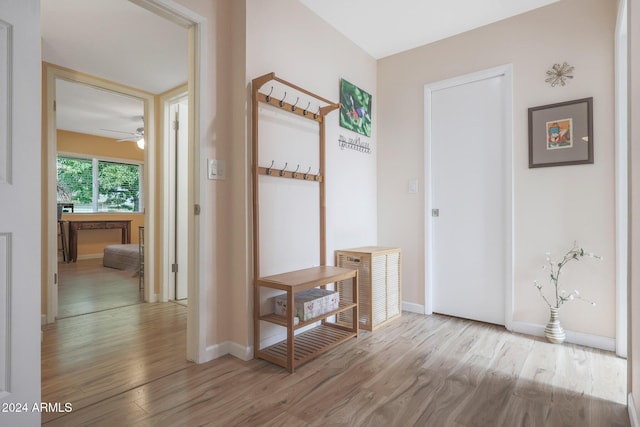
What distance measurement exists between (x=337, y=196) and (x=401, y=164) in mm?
784

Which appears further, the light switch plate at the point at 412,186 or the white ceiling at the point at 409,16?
the light switch plate at the point at 412,186

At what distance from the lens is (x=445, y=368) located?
2020 millimetres

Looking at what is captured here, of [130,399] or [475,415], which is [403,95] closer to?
[475,415]

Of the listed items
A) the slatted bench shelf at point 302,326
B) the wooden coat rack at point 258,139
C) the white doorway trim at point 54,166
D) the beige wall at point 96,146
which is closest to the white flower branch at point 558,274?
the slatted bench shelf at point 302,326

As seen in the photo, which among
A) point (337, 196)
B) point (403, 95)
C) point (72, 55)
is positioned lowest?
point (337, 196)

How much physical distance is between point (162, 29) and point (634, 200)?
3127 millimetres

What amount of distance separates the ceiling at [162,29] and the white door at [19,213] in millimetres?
1293

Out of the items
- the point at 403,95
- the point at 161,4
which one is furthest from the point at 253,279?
the point at 403,95

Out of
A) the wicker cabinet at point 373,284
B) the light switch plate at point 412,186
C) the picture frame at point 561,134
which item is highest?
the picture frame at point 561,134

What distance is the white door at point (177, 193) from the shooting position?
3650 mm

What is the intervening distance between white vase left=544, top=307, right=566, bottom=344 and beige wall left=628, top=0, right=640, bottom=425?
0.89m

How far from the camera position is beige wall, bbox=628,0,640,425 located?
1348 mm

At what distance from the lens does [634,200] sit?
1408 mm

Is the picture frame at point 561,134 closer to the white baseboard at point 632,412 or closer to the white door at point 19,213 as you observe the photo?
the white baseboard at point 632,412
